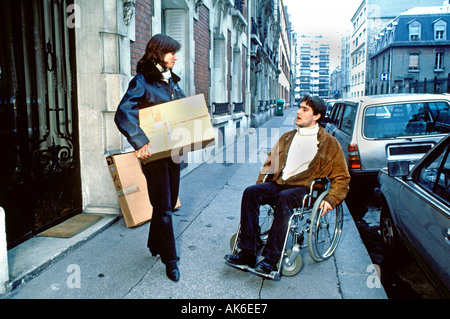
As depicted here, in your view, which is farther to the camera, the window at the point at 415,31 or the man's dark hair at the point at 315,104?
the window at the point at 415,31

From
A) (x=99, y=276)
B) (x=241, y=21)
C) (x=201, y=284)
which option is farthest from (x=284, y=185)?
(x=241, y=21)

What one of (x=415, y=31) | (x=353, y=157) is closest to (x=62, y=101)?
(x=353, y=157)

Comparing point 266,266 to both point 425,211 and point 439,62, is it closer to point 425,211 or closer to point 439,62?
point 425,211

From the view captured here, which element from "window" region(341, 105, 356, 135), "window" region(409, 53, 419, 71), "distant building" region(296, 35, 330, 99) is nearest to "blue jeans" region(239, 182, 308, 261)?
"window" region(341, 105, 356, 135)

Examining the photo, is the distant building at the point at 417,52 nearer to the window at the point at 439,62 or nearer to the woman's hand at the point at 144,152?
the window at the point at 439,62

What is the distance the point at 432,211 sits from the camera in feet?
9.18

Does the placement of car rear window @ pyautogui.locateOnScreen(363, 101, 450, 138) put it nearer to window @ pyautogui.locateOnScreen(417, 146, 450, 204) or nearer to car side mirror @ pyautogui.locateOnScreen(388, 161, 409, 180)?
car side mirror @ pyautogui.locateOnScreen(388, 161, 409, 180)

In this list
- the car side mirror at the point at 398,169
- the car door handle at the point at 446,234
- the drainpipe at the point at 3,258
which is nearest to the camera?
the car door handle at the point at 446,234

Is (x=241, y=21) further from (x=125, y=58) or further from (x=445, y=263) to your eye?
(x=445, y=263)

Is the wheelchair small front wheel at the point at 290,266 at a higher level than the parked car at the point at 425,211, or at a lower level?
lower

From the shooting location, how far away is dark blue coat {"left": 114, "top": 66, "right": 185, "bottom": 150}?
120 inches

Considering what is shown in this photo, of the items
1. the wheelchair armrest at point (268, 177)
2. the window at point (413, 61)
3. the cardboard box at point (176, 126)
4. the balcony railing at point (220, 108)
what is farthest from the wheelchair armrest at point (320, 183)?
the window at point (413, 61)

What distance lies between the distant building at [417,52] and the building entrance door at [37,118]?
1920 inches

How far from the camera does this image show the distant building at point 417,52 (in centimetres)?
4761
